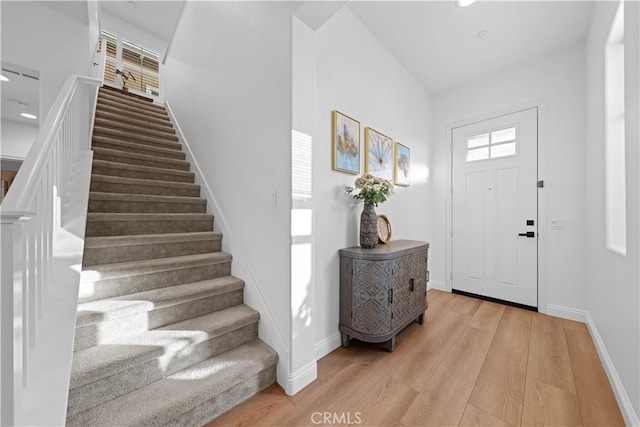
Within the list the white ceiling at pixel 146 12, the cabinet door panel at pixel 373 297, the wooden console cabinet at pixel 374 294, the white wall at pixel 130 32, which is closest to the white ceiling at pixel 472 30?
the wooden console cabinet at pixel 374 294

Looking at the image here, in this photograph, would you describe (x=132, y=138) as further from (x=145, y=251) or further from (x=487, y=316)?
(x=487, y=316)

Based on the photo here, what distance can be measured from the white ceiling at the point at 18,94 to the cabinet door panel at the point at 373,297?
11.7ft

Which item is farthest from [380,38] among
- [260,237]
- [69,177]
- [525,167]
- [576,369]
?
[576,369]

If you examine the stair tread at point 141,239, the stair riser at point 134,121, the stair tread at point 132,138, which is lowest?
the stair tread at point 141,239

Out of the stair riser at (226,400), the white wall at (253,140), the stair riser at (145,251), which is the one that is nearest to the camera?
the stair riser at (226,400)

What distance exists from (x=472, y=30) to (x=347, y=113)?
1580mm

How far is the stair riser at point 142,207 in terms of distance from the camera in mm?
2162

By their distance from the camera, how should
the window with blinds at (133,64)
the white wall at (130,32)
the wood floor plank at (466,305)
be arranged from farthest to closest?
1. the window with blinds at (133,64)
2. the white wall at (130,32)
3. the wood floor plank at (466,305)

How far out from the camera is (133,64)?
543cm

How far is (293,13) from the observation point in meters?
1.53

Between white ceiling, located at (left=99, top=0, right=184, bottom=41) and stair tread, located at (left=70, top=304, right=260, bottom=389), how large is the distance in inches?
204

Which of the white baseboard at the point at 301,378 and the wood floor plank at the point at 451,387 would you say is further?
the white baseboard at the point at 301,378

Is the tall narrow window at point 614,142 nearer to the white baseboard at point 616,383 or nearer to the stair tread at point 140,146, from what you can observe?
the white baseboard at point 616,383

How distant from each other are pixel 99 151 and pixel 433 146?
13.4ft
